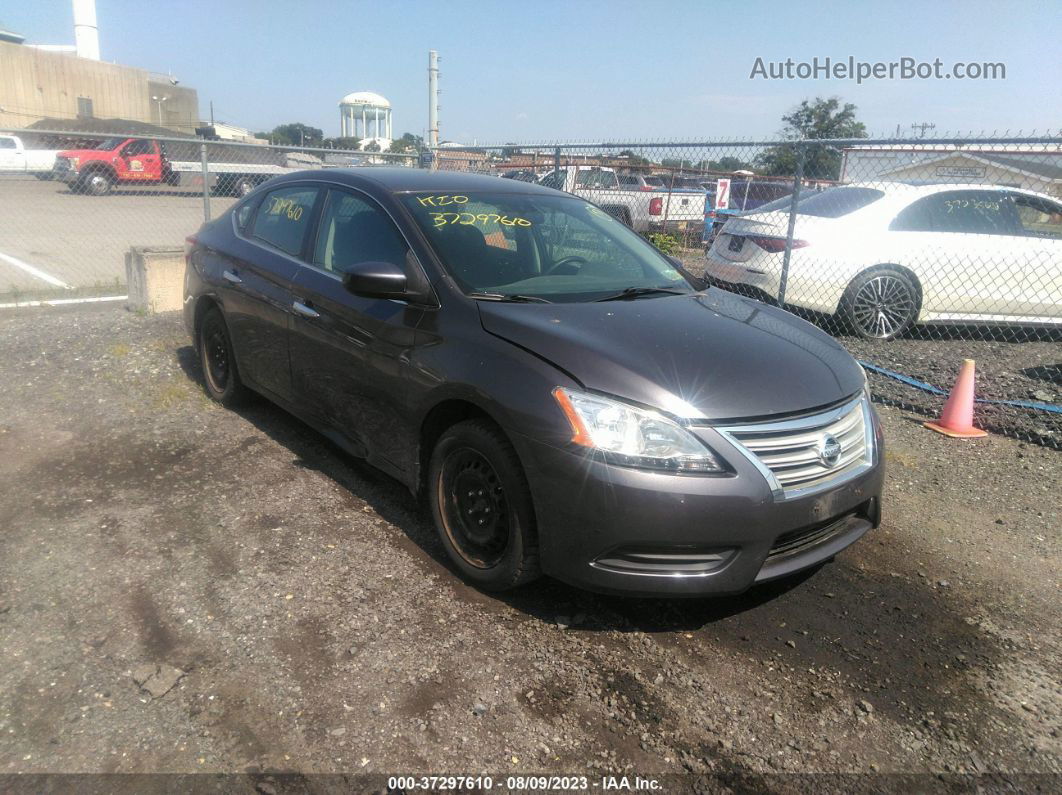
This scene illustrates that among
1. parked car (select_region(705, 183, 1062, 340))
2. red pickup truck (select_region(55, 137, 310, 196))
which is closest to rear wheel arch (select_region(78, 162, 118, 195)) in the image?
red pickup truck (select_region(55, 137, 310, 196))

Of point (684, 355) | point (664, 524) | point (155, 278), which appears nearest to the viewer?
point (664, 524)

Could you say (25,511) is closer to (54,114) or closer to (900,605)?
(900,605)

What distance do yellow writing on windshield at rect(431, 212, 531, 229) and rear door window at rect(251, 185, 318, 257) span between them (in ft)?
3.35

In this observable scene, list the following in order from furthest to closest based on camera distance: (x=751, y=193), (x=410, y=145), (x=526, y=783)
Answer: (x=410, y=145) < (x=751, y=193) < (x=526, y=783)

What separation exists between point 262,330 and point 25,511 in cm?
153

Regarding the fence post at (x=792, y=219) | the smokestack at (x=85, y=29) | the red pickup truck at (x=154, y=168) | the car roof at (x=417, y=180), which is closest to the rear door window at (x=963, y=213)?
the fence post at (x=792, y=219)

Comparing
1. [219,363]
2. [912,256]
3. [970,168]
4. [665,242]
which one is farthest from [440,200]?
[665,242]

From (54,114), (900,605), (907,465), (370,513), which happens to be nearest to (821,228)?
(907,465)

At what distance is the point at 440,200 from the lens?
395cm

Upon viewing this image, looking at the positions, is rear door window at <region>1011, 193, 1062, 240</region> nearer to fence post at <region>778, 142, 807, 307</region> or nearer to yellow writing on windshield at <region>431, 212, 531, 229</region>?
fence post at <region>778, 142, 807, 307</region>

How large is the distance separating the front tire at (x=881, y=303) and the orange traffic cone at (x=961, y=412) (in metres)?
2.23

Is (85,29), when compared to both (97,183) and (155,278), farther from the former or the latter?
(155,278)

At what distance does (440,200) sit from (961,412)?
394 cm

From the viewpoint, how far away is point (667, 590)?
2.81 meters
